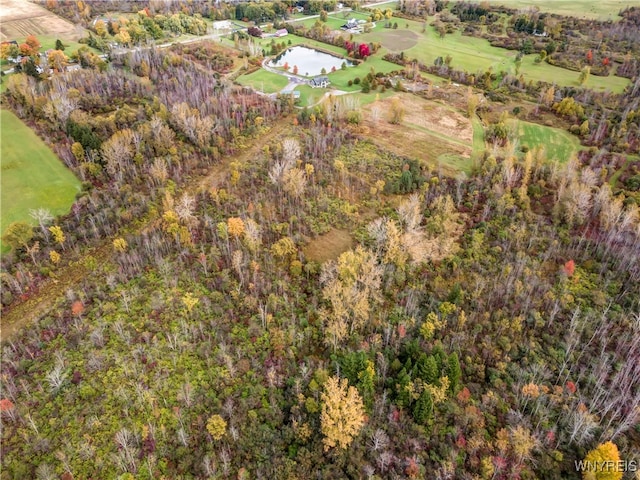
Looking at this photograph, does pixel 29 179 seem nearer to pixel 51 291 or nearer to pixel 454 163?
pixel 51 291

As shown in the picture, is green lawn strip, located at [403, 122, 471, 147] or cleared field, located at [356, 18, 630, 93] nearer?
green lawn strip, located at [403, 122, 471, 147]

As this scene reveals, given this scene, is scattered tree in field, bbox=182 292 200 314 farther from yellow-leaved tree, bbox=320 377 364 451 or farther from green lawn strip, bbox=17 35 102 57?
green lawn strip, bbox=17 35 102 57

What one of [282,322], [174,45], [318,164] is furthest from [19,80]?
[282,322]

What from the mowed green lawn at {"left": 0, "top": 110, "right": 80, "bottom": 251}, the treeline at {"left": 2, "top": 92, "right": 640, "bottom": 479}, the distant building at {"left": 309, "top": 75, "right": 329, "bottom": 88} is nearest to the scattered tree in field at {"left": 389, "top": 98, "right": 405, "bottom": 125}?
the distant building at {"left": 309, "top": 75, "right": 329, "bottom": 88}

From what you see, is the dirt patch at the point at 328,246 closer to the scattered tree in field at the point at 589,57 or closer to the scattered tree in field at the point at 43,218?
the scattered tree in field at the point at 43,218

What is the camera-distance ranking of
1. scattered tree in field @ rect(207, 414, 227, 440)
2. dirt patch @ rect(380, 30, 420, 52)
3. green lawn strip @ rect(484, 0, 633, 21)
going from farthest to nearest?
1. green lawn strip @ rect(484, 0, 633, 21)
2. dirt patch @ rect(380, 30, 420, 52)
3. scattered tree in field @ rect(207, 414, 227, 440)

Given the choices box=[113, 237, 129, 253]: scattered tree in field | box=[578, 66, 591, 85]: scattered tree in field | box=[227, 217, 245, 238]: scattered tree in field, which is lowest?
box=[113, 237, 129, 253]: scattered tree in field

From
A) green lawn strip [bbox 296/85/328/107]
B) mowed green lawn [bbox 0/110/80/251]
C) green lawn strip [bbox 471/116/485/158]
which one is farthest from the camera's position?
green lawn strip [bbox 296/85/328/107]

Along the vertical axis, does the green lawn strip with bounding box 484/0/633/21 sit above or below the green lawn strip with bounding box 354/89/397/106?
above
